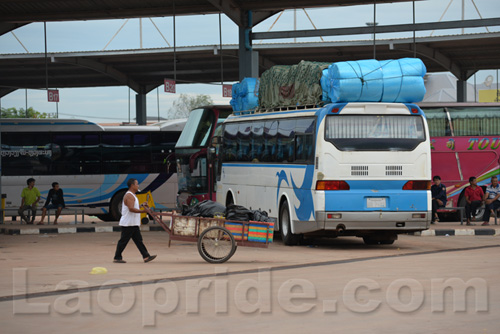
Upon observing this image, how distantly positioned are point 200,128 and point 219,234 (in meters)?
11.6

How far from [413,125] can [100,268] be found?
24.6 feet

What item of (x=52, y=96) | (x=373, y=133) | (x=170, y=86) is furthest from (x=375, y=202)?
(x=52, y=96)

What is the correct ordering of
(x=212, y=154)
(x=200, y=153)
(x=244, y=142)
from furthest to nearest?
(x=200, y=153) → (x=212, y=154) → (x=244, y=142)

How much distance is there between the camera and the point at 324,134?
18359mm

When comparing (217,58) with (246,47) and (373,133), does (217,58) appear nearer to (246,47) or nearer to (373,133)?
(246,47)

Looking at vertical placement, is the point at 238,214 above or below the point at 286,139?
below

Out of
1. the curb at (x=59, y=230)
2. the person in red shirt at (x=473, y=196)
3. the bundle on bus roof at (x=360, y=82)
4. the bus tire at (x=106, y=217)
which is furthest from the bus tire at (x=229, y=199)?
the bus tire at (x=106, y=217)

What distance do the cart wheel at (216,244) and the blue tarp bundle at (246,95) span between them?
316 inches

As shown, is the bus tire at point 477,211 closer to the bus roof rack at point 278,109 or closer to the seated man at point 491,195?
the seated man at point 491,195

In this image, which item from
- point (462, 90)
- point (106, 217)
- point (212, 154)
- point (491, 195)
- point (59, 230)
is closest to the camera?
point (59, 230)

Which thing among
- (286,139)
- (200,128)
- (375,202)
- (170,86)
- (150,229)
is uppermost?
(170,86)

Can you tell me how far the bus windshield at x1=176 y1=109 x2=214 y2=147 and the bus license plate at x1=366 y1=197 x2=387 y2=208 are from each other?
9686mm

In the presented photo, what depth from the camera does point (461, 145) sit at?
95.9 ft

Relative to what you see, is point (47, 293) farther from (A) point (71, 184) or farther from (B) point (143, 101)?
(B) point (143, 101)
